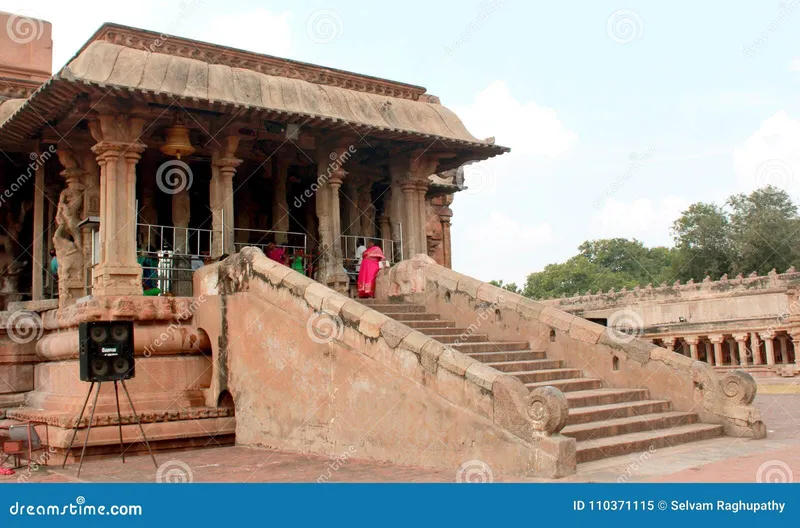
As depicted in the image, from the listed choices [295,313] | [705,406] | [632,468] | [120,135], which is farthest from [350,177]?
[632,468]

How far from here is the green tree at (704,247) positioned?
3556 centimetres

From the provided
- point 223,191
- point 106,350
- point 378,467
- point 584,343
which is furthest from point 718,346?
point 106,350

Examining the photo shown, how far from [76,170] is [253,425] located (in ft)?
16.5

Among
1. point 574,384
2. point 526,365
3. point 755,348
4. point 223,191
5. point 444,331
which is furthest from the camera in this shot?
point 755,348

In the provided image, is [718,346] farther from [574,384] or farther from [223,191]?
[223,191]

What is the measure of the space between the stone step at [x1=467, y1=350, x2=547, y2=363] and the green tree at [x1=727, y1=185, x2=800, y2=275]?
26.0 metres

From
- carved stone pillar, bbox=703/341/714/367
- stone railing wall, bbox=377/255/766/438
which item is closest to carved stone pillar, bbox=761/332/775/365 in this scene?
carved stone pillar, bbox=703/341/714/367

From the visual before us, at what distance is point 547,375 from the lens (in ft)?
29.5

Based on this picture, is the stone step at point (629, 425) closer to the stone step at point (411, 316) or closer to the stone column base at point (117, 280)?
the stone step at point (411, 316)

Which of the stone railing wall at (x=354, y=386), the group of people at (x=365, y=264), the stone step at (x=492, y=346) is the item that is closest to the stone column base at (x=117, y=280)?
the stone railing wall at (x=354, y=386)

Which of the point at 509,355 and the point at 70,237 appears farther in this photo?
the point at 70,237

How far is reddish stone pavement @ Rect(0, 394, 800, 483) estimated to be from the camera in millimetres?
6324

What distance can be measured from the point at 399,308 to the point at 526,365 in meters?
2.44

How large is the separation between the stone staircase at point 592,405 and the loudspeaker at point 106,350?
359 centimetres
